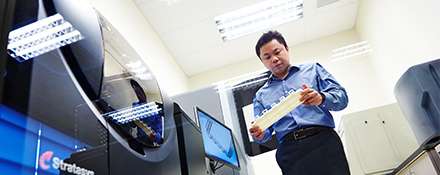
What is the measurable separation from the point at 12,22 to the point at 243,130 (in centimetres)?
255

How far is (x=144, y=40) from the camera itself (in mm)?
3162

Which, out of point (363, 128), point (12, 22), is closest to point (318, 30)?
point (363, 128)

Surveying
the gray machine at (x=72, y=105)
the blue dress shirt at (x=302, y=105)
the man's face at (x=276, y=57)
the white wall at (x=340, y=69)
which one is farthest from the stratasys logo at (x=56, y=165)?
the white wall at (x=340, y=69)

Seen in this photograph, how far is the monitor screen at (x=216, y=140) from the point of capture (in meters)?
1.59

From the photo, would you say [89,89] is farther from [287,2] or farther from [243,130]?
[287,2]

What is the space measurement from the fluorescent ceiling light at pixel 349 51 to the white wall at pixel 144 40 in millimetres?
1911

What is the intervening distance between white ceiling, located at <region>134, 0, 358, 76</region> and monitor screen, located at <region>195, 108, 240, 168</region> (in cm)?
171

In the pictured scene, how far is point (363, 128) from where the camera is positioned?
9.38 ft

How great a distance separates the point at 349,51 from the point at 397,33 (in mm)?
1177

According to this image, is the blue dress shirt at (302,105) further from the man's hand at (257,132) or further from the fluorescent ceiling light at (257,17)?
the fluorescent ceiling light at (257,17)

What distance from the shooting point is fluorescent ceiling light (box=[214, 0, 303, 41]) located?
364 centimetres

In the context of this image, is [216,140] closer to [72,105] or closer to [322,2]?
[72,105]

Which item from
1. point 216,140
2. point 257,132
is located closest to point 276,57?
point 257,132

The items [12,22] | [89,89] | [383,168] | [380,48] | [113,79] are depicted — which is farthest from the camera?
[380,48]
